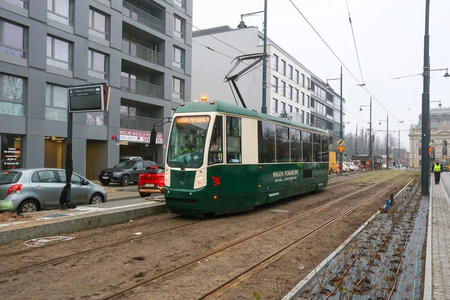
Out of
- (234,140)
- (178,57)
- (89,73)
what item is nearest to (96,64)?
(89,73)

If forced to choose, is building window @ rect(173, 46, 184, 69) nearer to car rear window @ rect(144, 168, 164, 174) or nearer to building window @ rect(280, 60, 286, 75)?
car rear window @ rect(144, 168, 164, 174)

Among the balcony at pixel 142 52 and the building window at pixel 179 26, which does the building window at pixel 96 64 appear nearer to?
the balcony at pixel 142 52

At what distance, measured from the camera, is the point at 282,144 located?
12.8m

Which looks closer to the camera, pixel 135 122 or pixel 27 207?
pixel 27 207

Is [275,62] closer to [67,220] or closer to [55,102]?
[55,102]

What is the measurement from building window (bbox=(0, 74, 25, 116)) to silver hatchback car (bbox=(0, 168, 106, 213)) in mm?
11061

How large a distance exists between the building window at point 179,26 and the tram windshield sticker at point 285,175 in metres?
23.4

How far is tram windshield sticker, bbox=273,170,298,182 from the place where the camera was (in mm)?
12138

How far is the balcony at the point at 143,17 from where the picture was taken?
28.6m

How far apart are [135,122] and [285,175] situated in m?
19.2

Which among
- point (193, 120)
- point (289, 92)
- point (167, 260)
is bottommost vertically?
point (167, 260)

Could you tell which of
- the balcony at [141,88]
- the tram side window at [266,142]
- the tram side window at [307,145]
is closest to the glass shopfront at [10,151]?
the balcony at [141,88]

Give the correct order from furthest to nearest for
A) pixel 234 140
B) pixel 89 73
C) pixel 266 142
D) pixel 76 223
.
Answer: pixel 89 73, pixel 266 142, pixel 234 140, pixel 76 223

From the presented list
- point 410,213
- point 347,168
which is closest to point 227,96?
point 347,168
